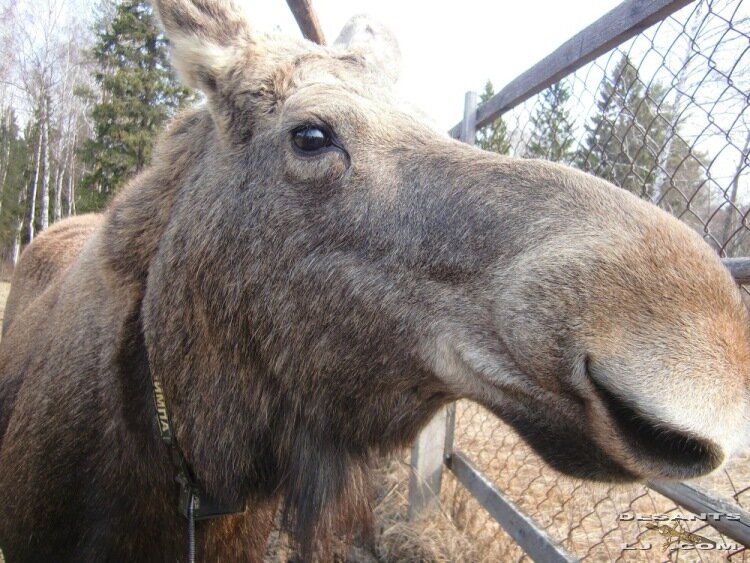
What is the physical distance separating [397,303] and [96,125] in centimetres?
2567

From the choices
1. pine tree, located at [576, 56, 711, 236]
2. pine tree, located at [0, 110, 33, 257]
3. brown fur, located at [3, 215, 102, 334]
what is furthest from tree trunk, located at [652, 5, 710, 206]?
pine tree, located at [0, 110, 33, 257]

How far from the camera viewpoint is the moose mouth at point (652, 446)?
3.76ft

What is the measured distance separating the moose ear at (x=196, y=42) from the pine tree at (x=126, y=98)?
22002 mm

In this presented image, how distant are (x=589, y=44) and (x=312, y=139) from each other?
5.62ft

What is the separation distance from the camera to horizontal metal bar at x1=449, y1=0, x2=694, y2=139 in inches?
91.0

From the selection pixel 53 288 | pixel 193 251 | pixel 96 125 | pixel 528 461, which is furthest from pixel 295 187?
pixel 96 125

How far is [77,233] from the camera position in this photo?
4891mm

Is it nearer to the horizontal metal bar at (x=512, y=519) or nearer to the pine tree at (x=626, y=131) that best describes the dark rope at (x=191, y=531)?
the horizontal metal bar at (x=512, y=519)

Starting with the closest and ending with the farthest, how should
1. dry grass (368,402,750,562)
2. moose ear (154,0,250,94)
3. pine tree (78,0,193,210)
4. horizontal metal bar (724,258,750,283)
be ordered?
horizontal metal bar (724,258,750,283)
moose ear (154,0,250,94)
dry grass (368,402,750,562)
pine tree (78,0,193,210)

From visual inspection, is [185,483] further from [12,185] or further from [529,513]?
[12,185]

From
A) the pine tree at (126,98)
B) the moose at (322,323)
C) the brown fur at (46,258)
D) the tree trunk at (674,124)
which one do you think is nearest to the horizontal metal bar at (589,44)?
the tree trunk at (674,124)

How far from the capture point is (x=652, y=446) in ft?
3.87

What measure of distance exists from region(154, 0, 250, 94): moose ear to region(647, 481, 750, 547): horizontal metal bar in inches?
92.4

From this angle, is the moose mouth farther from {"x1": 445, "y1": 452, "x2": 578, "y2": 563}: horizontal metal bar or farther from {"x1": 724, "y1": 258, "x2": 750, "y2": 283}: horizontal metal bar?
{"x1": 445, "y1": 452, "x2": 578, "y2": 563}: horizontal metal bar
